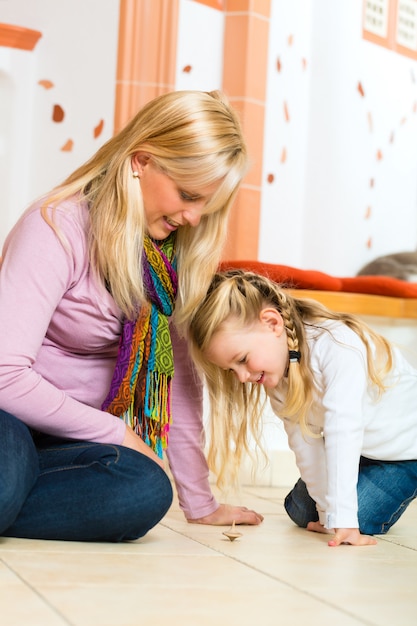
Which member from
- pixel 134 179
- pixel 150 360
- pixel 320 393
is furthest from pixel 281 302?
pixel 134 179

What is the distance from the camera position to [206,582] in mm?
1406

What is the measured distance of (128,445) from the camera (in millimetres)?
1767

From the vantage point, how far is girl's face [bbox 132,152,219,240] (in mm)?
1758

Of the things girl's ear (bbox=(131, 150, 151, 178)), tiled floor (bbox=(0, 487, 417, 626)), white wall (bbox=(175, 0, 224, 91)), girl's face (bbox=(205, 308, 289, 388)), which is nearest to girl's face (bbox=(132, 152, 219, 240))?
girl's ear (bbox=(131, 150, 151, 178))

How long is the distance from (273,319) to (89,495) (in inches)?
20.5

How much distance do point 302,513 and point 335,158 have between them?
2.90 m

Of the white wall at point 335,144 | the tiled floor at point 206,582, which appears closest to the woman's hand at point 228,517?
the tiled floor at point 206,582

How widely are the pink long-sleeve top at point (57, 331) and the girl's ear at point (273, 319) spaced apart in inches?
11.4

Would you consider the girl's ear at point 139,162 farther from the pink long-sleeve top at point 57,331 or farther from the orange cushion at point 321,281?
the orange cushion at point 321,281

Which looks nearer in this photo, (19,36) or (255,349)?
(255,349)

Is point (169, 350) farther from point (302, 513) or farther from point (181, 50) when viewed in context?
point (181, 50)

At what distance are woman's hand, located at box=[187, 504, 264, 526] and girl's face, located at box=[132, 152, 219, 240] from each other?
614 millimetres

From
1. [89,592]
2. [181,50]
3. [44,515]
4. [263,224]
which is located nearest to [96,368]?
[44,515]

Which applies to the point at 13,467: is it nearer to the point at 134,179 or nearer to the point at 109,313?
the point at 109,313
